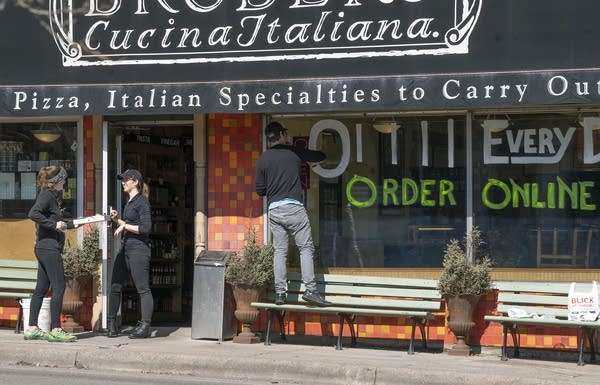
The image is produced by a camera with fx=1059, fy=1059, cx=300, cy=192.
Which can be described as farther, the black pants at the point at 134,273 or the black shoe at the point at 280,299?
the black pants at the point at 134,273

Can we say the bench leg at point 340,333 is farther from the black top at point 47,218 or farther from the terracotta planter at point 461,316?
the black top at point 47,218

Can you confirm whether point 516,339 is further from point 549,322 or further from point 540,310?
point 549,322

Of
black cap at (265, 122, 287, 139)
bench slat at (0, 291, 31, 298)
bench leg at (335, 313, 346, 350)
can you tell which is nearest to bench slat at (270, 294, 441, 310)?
bench leg at (335, 313, 346, 350)

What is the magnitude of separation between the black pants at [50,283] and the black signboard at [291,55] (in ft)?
5.61

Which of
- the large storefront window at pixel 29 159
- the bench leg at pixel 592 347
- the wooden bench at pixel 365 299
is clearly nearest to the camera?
the bench leg at pixel 592 347

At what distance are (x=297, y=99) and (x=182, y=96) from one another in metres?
1.29

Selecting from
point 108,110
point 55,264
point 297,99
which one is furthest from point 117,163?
point 297,99

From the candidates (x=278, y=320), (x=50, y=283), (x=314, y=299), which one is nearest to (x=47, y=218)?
(x=50, y=283)

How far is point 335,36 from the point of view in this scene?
11.3 meters

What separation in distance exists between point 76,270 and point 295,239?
257 cm

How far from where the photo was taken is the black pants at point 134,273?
11461mm

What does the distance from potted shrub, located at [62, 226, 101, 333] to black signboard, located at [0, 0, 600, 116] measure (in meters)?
1.58

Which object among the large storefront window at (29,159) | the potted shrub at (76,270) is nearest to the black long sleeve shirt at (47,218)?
the potted shrub at (76,270)

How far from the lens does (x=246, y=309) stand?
11359 mm
